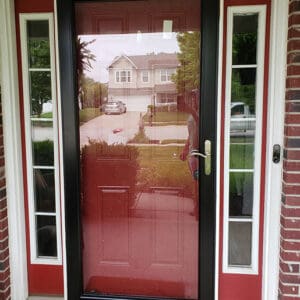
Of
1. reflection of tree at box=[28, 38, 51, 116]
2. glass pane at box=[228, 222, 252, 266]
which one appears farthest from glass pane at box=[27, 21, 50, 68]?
glass pane at box=[228, 222, 252, 266]

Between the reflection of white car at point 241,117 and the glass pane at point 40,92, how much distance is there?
1.11 metres

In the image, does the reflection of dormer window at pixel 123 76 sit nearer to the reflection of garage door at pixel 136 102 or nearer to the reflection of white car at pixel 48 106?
the reflection of garage door at pixel 136 102

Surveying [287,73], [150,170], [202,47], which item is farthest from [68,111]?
[287,73]

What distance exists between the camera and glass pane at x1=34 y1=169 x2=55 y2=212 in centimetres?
211

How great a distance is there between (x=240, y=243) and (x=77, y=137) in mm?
1182

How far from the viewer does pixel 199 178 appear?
1972 mm

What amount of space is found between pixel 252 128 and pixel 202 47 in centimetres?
55

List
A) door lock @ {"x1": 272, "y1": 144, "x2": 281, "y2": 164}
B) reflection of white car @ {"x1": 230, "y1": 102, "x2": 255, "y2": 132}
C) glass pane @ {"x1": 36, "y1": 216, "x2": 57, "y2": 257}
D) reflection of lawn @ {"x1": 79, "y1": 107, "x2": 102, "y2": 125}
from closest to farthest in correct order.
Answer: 1. door lock @ {"x1": 272, "y1": 144, "x2": 281, "y2": 164}
2. reflection of white car @ {"x1": 230, "y1": 102, "x2": 255, "y2": 132}
3. reflection of lawn @ {"x1": 79, "y1": 107, "x2": 102, "y2": 125}
4. glass pane @ {"x1": 36, "y1": 216, "x2": 57, "y2": 257}

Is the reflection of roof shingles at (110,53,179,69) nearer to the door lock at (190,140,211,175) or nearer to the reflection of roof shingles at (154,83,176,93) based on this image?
the reflection of roof shingles at (154,83,176,93)

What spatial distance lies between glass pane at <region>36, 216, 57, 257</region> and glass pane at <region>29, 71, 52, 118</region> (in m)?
0.67

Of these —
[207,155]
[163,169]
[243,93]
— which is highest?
[243,93]

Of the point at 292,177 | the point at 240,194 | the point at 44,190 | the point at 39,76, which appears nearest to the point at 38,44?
the point at 39,76

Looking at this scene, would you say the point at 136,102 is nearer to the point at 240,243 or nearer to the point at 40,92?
the point at 40,92

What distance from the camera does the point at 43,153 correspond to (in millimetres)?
2092
